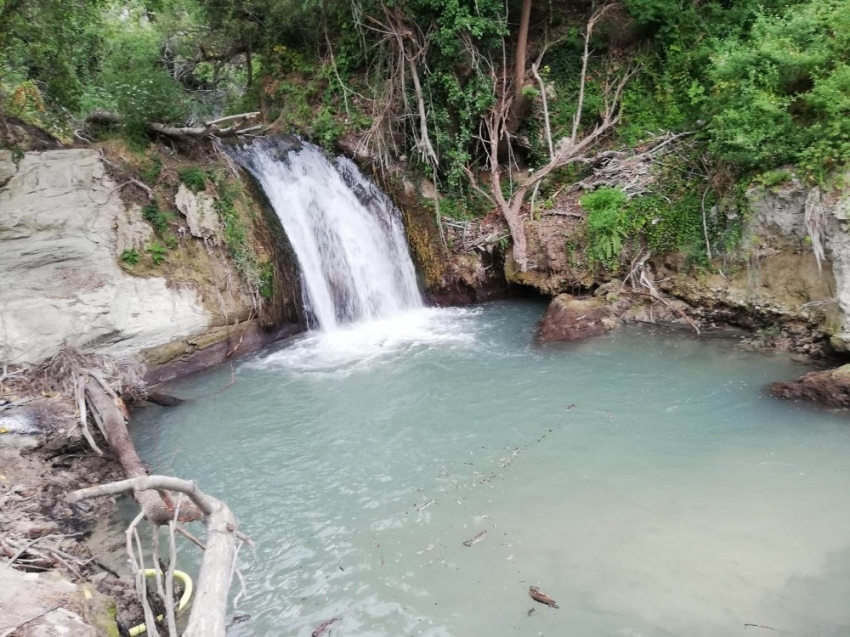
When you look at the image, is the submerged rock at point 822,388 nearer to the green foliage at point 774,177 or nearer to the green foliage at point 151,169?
the green foliage at point 774,177

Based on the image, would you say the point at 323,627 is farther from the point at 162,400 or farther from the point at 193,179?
the point at 193,179

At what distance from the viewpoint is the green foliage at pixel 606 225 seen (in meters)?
8.83

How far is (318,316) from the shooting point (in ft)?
31.9

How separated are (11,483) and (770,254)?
8.70m

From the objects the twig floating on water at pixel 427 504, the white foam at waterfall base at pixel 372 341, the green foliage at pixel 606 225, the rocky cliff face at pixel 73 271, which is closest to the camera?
the twig floating on water at pixel 427 504

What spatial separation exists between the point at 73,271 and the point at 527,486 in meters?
6.43

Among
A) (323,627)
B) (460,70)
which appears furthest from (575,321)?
(323,627)

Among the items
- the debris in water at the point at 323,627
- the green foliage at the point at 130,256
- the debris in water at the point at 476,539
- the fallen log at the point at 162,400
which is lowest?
the debris in water at the point at 323,627

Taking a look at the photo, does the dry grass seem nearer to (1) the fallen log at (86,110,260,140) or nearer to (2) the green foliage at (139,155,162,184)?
(2) the green foliage at (139,155,162,184)

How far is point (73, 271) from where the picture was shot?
7637 millimetres

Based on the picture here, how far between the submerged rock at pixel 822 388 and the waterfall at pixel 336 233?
19.5 feet

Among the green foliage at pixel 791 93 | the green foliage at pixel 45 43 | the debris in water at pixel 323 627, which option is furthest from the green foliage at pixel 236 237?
the green foliage at pixel 791 93

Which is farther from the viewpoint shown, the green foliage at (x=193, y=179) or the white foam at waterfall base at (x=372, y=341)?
the green foliage at (x=193, y=179)

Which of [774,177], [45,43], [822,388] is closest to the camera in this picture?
[822,388]
